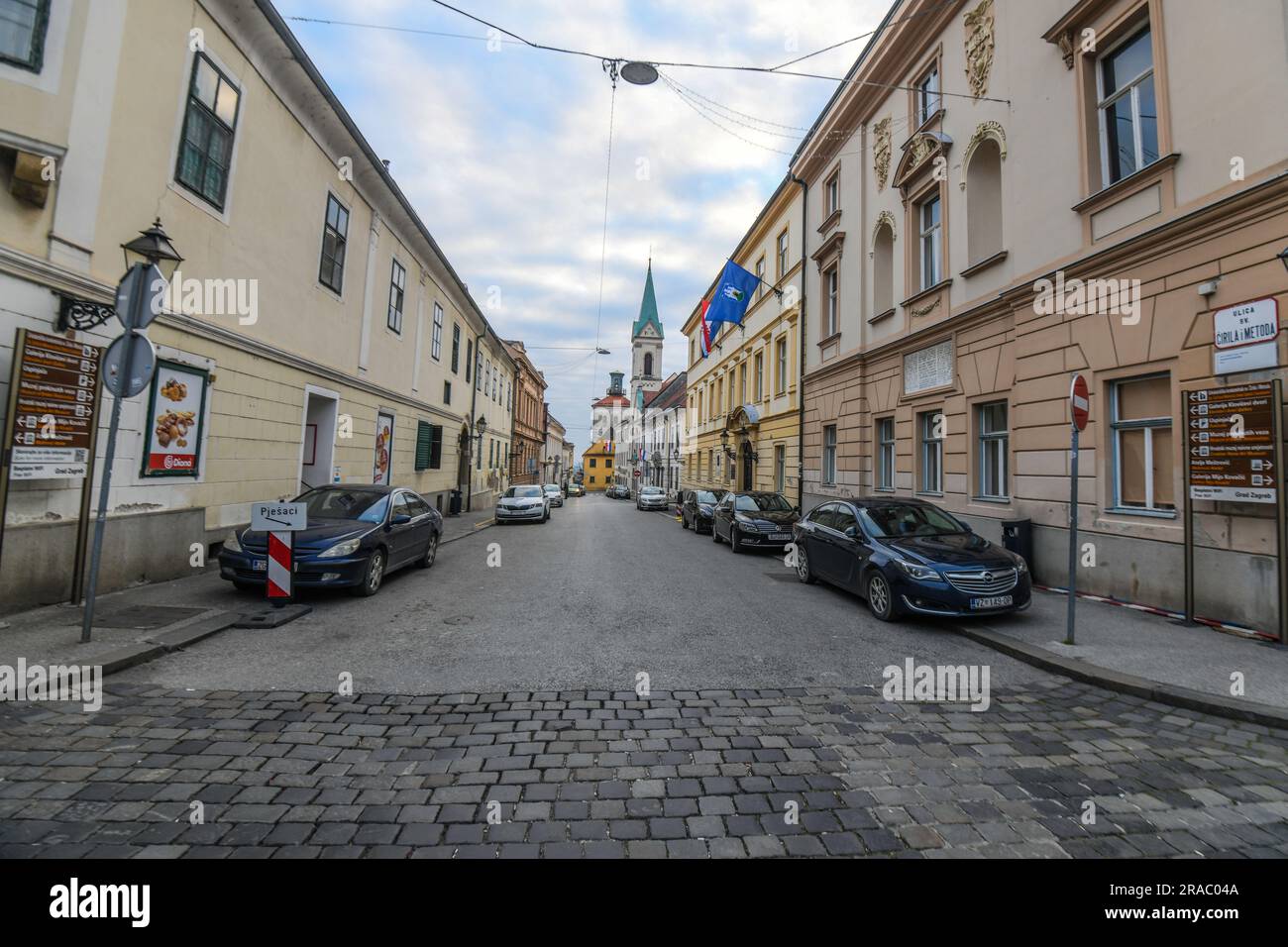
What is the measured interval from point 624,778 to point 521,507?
18.0 meters

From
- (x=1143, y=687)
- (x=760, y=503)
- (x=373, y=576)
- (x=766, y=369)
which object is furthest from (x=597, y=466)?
(x=1143, y=687)

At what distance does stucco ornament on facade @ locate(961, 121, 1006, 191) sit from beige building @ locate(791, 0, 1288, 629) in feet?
0.11

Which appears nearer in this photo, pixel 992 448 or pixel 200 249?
pixel 200 249

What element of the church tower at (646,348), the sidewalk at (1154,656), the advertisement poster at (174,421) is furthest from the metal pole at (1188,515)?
the church tower at (646,348)

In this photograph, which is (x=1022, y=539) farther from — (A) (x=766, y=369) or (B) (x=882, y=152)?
(A) (x=766, y=369)

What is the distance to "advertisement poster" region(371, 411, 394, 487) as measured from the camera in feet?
51.5

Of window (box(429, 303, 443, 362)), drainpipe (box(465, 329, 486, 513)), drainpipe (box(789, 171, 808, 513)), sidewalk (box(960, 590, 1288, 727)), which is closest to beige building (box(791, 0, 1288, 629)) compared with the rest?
sidewalk (box(960, 590, 1288, 727))

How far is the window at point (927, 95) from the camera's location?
12548 mm

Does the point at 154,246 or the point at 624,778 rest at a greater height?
the point at 154,246

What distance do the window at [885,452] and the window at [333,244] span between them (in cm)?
1375

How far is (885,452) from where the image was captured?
15.0m

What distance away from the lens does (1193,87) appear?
7059 millimetres
